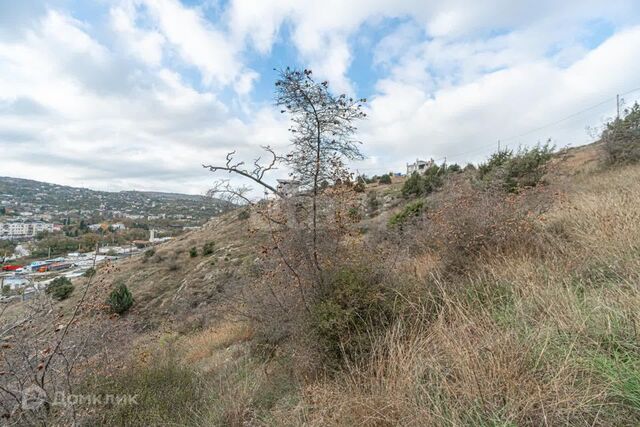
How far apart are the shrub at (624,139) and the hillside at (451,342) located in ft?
27.2

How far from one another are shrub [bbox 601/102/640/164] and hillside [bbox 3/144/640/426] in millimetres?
8286

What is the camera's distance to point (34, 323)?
3.10 metres

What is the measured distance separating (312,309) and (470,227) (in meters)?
2.65

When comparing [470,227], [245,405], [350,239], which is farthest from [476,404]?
[470,227]

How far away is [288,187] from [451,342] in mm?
2798

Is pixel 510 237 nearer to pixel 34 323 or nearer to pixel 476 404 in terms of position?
pixel 476 404

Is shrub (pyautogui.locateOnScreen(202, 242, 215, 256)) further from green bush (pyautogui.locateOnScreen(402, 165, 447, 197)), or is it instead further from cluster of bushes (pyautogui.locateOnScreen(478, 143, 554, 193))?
cluster of bushes (pyautogui.locateOnScreen(478, 143, 554, 193))

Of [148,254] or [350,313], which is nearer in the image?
[350,313]

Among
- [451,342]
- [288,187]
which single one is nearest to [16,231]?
[288,187]

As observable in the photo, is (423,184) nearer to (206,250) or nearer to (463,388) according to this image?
(206,250)

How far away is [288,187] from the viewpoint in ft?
14.2

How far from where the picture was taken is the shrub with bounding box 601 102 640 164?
36.4ft

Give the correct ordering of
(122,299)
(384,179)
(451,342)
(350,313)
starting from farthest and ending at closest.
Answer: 1. (384,179)
2. (122,299)
3. (350,313)
4. (451,342)

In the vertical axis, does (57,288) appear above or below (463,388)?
above
